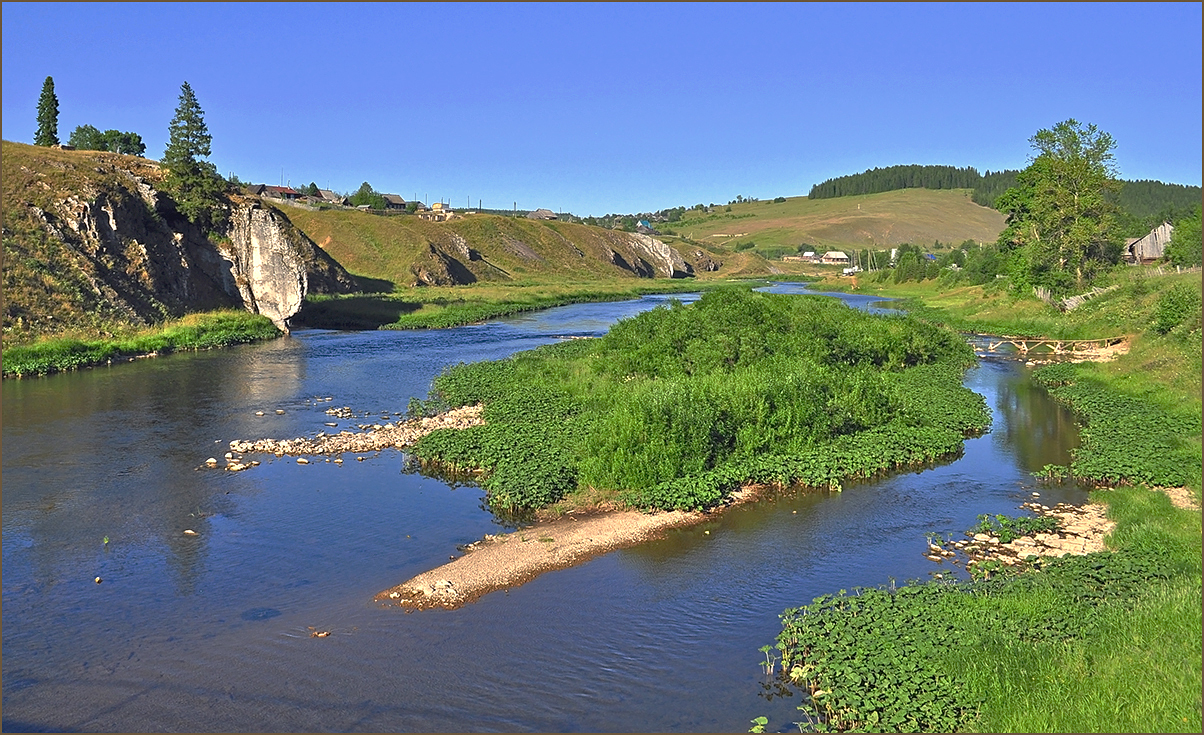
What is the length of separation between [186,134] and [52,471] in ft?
135

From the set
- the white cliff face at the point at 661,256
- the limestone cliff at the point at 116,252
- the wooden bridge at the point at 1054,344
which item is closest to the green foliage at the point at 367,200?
the white cliff face at the point at 661,256

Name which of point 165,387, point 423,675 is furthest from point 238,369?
point 423,675

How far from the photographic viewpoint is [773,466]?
73.2 ft

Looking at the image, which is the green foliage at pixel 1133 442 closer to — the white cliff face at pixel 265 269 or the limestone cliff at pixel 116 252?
the limestone cliff at pixel 116 252

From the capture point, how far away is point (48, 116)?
69500mm

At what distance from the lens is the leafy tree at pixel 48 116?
68.6 m

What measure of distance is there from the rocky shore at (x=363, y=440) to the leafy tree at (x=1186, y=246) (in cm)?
4460

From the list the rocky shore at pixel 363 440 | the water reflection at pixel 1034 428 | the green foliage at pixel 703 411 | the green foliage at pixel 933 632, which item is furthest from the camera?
the rocky shore at pixel 363 440

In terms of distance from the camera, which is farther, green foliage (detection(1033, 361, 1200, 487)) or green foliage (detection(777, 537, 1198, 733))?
green foliage (detection(1033, 361, 1200, 487))

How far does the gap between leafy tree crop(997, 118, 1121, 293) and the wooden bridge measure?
7.76 m

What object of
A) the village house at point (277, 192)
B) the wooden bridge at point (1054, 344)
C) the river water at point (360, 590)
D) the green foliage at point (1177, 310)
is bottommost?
the river water at point (360, 590)

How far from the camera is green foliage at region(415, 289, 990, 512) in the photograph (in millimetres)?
21375

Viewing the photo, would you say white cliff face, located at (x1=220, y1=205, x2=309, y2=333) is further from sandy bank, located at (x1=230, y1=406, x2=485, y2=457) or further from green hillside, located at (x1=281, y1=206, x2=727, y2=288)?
sandy bank, located at (x1=230, y1=406, x2=485, y2=457)

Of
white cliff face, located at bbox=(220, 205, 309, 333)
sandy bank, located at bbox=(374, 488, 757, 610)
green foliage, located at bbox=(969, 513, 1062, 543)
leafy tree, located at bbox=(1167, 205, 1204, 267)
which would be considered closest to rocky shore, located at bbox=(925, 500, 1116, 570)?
green foliage, located at bbox=(969, 513, 1062, 543)
